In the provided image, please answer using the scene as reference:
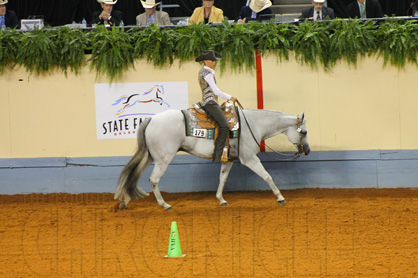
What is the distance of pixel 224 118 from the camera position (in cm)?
1026

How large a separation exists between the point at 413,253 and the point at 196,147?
446 cm

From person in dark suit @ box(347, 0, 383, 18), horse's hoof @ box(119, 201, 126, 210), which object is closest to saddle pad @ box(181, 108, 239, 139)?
horse's hoof @ box(119, 201, 126, 210)

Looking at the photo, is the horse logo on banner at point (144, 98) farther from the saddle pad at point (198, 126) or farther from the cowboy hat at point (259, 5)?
the cowboy hat at point (259, 5)

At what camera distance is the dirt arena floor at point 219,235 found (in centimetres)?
671

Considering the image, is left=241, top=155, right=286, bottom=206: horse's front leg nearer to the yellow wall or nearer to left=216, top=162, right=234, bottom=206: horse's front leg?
left=216, top=162, right=234, bottom=206: horse's front leg

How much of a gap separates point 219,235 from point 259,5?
20.8 ft

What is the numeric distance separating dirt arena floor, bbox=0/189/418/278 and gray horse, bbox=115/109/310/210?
463 mm

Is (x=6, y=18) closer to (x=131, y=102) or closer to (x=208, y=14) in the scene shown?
(x=131, y=102)

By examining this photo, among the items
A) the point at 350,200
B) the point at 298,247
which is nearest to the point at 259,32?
the point at 350,200

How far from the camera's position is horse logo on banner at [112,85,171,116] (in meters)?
11.8

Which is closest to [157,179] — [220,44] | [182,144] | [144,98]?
[182,144]

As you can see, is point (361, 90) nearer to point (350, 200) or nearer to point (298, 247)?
point (350, 200)

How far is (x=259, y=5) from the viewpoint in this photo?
12953 millimetres

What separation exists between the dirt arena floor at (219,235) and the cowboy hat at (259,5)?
4087mm
